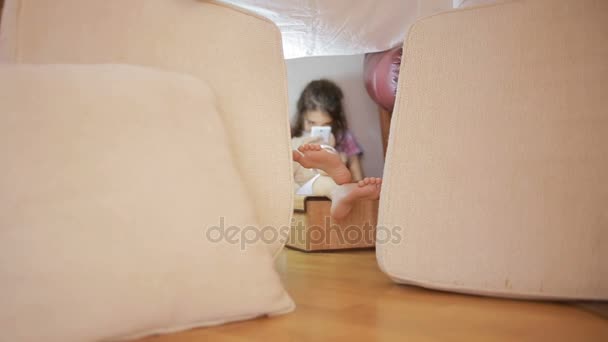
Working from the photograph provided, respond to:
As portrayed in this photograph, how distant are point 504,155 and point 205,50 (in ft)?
1.60

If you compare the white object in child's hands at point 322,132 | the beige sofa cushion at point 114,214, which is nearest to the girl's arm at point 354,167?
the white object in child's hands at point 322,132

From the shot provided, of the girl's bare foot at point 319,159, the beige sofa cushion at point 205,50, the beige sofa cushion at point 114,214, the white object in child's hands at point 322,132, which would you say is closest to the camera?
the beige sofa cushion at point 114,214

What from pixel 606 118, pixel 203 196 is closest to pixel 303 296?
pixel 203 196

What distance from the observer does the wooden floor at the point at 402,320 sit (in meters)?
0.62

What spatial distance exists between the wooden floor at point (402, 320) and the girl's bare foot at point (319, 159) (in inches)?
13.7

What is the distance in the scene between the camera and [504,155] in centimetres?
81

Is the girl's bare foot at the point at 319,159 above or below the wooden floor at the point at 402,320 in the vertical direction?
above

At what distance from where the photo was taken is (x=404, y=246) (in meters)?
0.84

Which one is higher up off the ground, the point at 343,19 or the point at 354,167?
the point at 343,19

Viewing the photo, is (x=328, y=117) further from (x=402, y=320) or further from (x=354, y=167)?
(x=402, y=320)

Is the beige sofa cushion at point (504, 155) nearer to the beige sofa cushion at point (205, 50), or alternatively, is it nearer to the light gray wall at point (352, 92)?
the beige sofa cushion at point (205, 50)

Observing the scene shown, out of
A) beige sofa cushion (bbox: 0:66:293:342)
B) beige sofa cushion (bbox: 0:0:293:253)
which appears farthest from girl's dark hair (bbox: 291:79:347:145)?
beige sofa cushion (bbox: 0:66:293:342)

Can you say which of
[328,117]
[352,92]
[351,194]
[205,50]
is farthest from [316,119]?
[205,50]

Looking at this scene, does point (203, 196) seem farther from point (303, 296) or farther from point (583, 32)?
point (583, 32)
